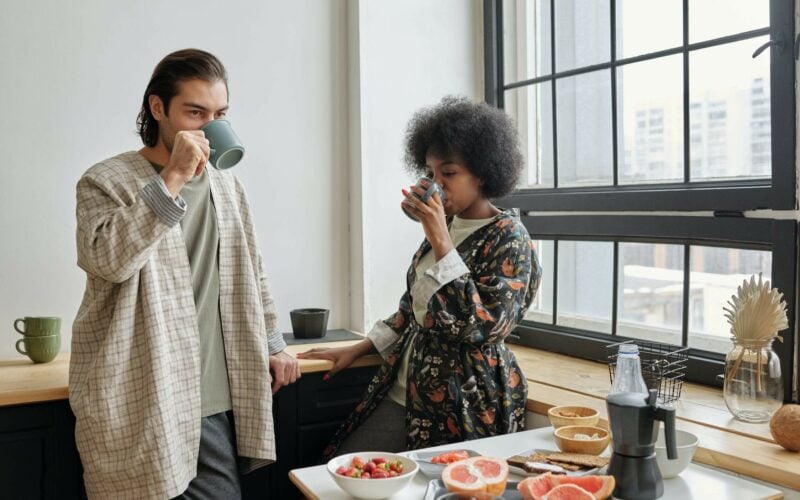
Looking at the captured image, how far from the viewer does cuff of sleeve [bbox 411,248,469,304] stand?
1.95 m

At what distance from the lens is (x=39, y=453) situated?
196cm

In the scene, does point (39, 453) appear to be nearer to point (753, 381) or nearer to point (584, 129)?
point (753, 381)

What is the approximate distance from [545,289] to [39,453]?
189 cm

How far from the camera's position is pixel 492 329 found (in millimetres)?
1941

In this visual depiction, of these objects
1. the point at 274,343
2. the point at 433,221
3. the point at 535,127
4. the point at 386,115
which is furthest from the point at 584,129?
the point at 274,343

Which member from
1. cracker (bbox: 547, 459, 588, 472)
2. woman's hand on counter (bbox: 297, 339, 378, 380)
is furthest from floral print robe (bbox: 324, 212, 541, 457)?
cracker (bbox: 547, 459, 588, 472)

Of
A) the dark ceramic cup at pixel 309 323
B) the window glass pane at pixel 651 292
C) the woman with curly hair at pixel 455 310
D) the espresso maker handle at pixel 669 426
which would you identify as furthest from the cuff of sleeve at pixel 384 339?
the espresso maker handle at pixel 669 426

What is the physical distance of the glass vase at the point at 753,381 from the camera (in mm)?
1808

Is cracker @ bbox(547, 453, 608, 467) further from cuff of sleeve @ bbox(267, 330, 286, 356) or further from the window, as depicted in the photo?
cuff of sleeve @ bbox(267, 330, 286, 356)

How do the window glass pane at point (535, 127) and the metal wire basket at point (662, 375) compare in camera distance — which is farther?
the window glass pane at point (535, 127)

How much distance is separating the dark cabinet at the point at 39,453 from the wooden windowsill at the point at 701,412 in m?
1.26

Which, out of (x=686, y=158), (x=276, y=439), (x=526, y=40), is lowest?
(x=276, y=439)

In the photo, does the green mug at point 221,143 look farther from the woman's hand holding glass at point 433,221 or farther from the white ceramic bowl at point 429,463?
the white ceramic bowl at point 429,463

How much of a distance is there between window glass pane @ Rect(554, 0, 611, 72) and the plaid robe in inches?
64.1
